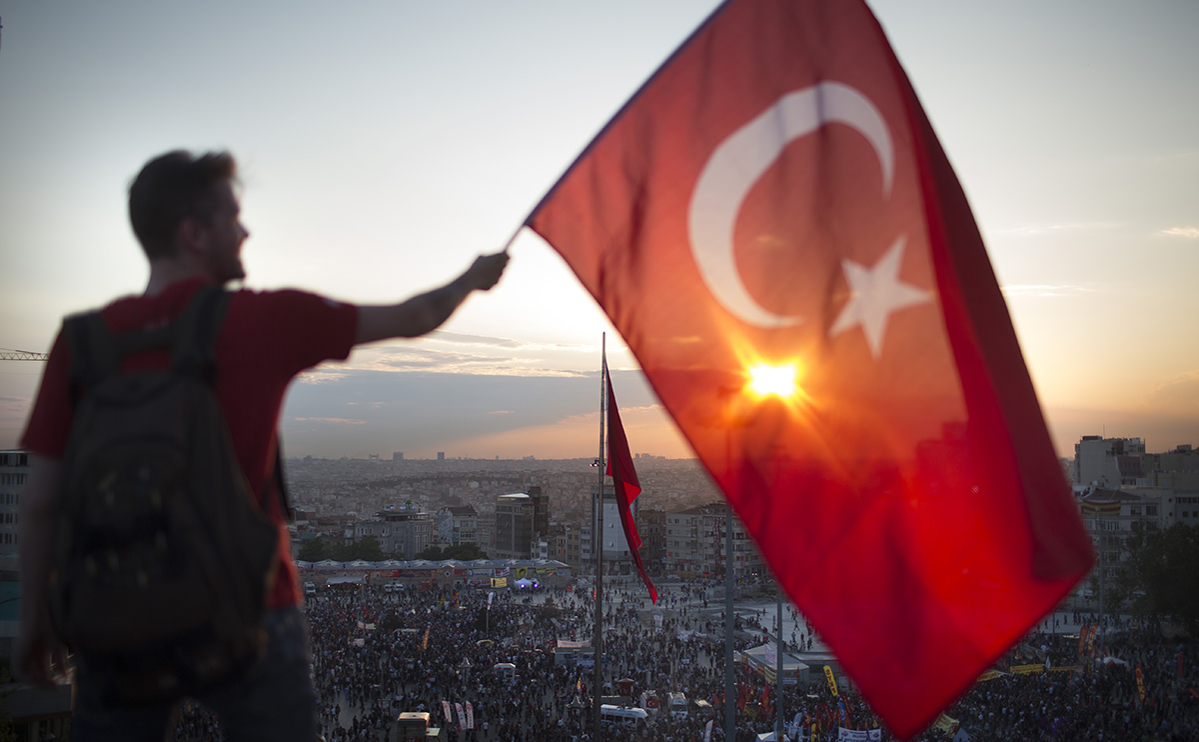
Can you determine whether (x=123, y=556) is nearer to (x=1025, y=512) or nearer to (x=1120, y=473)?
(x=1025, y=512)

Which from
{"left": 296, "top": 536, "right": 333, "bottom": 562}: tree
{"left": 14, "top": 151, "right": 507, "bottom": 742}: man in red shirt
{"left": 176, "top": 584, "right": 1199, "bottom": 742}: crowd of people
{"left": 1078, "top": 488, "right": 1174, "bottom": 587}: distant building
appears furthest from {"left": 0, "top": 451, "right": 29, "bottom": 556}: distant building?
{"left": 1078, "top": 488, "right": 1174, "bottom": 587}: distant building

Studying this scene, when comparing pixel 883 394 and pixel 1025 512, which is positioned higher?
pixel 883 394

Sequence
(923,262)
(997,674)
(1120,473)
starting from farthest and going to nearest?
(1120,473)
(997,674)
(923,262)

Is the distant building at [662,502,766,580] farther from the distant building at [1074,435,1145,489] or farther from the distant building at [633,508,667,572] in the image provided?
the distant building at [1074,435,1145,489]

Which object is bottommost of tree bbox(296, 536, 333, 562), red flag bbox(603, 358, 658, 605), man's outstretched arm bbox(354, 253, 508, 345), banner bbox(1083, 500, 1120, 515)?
tree bbox(296, 536, 333, 562)

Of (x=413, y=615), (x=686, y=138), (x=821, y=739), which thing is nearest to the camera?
(x=686, y=138)

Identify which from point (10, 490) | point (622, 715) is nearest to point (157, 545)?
point (622, 715)

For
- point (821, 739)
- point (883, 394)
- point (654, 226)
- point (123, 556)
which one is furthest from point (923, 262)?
point (821, 739)

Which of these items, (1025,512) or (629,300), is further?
(629,300)
